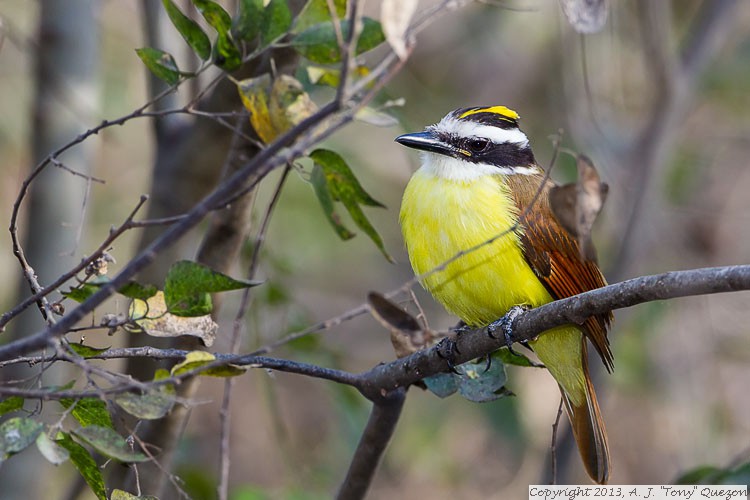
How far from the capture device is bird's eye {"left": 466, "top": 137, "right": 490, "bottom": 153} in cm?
342

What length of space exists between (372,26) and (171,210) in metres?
1.28

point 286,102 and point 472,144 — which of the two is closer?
point 286,102

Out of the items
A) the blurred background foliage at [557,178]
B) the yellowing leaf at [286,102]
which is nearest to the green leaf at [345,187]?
the yellowing leaf at [286,102]

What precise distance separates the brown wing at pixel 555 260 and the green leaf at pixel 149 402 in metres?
1.60

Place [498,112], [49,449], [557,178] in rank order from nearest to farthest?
[49,449] < [498,112] < [557,178]

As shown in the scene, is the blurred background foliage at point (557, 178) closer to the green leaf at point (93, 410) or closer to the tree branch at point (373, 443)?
the tree branch at point (373, 443)

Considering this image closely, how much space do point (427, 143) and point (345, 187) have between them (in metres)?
0.81

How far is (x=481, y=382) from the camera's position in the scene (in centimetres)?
259

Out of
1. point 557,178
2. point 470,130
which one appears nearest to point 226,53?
point 470,130

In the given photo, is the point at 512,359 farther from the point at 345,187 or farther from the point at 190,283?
the point at 190,283

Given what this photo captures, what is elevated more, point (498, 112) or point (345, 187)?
point (498, 112)

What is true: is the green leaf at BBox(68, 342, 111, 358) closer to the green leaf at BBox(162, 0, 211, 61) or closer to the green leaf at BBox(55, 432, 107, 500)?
the green leaf at BBox(55, 432, 107, 500)

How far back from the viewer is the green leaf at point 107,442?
67.8 inches

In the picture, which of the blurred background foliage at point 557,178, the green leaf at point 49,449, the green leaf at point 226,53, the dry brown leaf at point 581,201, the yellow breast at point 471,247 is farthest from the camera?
the blurred background foliage at point 557,178
